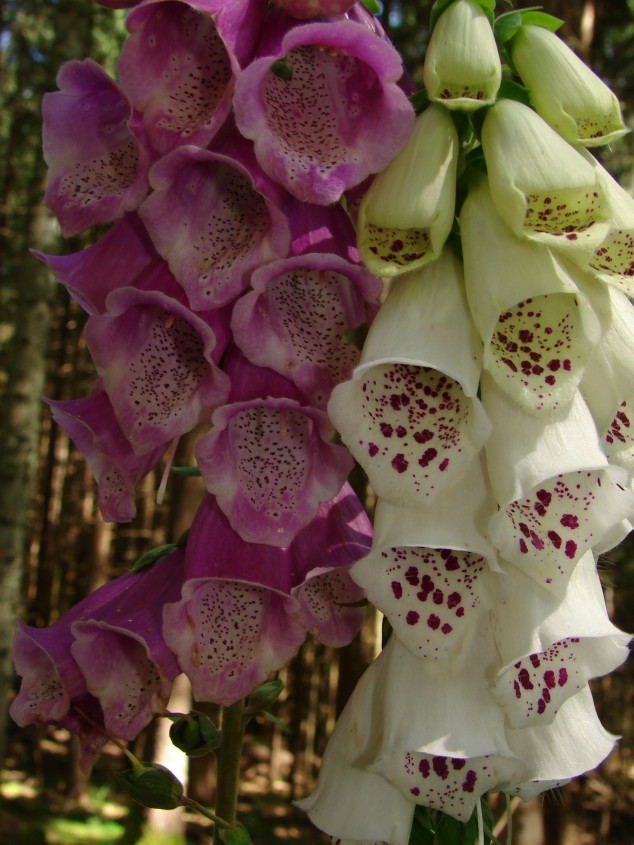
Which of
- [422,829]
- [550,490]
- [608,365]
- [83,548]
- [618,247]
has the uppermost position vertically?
[618,247]

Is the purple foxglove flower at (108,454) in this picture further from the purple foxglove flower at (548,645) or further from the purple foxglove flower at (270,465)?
the purple foxglove flower at (548,645)

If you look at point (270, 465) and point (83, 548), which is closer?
point (270, 465)

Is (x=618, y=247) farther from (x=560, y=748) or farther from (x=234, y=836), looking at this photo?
(x=234, y=836)

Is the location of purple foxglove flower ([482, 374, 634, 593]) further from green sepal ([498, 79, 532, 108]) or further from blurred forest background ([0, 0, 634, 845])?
→ blurred forest background ([0, 0, 634, 845])

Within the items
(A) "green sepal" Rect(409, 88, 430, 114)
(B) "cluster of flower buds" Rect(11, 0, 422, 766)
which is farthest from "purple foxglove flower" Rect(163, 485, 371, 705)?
(A) "green sepal" Rect(409, 88, 430, 114)

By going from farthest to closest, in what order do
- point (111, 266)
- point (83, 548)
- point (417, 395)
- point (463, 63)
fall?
point (83, 548), point (111, 266), point (417, 395), point (463, 63)

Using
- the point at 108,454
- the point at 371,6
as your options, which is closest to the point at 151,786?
the point at 108,454
